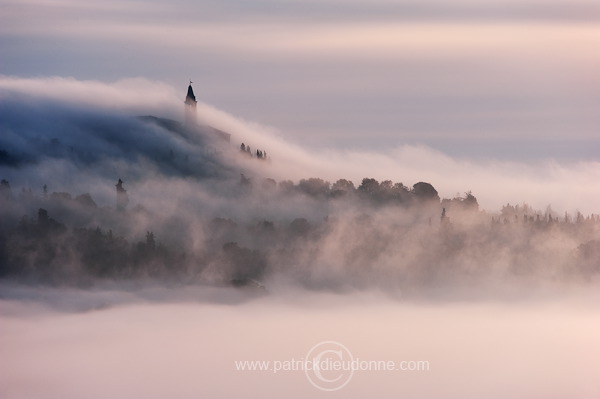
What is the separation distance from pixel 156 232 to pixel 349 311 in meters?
13.5

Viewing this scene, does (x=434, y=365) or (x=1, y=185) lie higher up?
(x=1, y=185)

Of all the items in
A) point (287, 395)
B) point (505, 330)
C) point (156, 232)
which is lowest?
point (287, 395)

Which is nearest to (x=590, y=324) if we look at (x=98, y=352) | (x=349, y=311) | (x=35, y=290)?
(x=349, y=311)

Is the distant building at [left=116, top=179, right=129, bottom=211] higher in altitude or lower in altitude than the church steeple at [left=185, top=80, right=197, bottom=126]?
lower

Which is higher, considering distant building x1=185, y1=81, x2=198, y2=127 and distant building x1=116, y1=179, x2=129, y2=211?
distant building x1=185, y1=81, x2=198, y2=127

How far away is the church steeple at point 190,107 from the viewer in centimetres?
4369

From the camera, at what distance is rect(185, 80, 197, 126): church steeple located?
4369 centimetres

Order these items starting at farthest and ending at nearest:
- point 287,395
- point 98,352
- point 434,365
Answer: point 98,352
point 434,365
point 287,395

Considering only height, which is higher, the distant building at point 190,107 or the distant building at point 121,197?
the distant building at point 190,107

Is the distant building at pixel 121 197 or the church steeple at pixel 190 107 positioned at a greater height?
the church steeple at pixel 190 107

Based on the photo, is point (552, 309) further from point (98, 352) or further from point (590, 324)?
point (98, 352)

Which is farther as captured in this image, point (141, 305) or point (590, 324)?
point (141, 305)

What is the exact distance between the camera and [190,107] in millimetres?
43938

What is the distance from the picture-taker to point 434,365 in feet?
152
